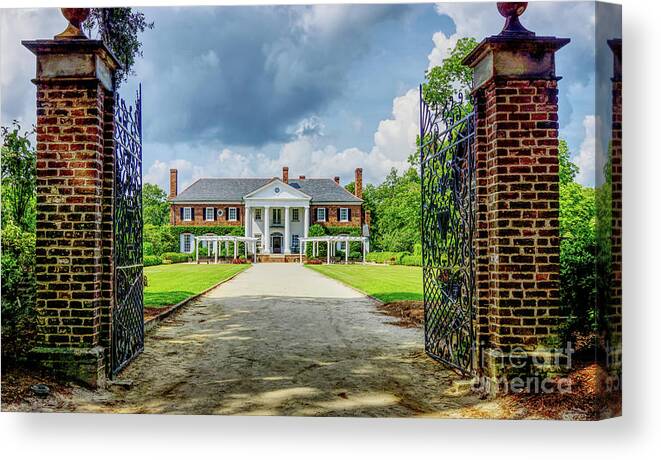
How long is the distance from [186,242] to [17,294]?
1338 inches

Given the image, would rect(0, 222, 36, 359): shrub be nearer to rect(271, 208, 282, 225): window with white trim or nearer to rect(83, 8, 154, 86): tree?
rect(83, 8, 154, 86): tree

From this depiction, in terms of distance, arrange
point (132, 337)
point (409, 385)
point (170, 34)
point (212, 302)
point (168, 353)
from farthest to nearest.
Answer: point (212, 302) < point (170, 34) < point (168, 353) < point (132, 337) < point (409, 385)

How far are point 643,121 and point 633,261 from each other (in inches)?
48.4

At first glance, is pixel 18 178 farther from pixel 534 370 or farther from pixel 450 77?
pixel 450 77

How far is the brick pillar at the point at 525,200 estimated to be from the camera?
4281 millimetres

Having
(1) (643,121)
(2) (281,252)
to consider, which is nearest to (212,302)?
(1) (643,121)

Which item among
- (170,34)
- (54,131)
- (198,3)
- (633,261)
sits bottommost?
(633,261)

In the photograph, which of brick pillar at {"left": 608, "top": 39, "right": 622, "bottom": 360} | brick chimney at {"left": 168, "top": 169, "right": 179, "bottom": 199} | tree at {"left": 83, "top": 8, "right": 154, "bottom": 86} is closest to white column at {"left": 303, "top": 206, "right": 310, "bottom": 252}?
brick chimney at {"left": 168, "top": 169, "right": 179, "bottom": 199}

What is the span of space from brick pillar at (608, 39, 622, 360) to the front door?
37009 millimetres

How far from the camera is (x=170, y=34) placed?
8.28m

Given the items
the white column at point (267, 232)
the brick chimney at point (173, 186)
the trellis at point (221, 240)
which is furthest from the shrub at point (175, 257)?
the brick chimney at point (173, 186)

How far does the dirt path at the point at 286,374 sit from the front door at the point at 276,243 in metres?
32.5

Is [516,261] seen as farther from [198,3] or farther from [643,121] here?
[198,3]

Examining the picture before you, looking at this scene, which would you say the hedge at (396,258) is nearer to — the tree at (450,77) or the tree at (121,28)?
the tree at (450,77)
